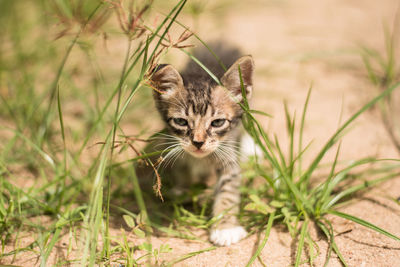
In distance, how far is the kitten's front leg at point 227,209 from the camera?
2.11m

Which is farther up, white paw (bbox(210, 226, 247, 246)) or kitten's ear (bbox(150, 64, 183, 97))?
kitten's ear (bbox(150, 64, 183, 97))

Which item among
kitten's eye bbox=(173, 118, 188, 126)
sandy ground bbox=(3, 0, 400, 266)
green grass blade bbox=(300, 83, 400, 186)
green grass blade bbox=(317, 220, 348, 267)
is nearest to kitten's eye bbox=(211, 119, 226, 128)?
kitten's eye bbox=(173, 118, 188, 126)

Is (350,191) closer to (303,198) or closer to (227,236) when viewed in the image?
(303,198)

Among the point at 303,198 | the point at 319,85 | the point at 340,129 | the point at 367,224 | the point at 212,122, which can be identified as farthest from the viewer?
the point at 319,85

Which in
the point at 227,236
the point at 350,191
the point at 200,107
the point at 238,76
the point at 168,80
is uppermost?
the point at 238,76

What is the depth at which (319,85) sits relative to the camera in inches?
146

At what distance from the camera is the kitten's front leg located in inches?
83.0

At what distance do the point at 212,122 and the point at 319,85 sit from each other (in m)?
1.98

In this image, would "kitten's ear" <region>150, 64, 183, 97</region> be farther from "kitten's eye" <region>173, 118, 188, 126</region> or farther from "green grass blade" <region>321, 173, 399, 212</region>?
"green grass blade" <region>321, 173, 399, 212</region>

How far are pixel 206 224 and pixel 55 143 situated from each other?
4.81 ft

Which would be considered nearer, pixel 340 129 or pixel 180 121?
pixel 340 129

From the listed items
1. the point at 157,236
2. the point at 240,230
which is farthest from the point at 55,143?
the point at 240,230

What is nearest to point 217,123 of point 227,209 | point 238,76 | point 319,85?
point 238,76

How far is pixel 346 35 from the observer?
423cm
